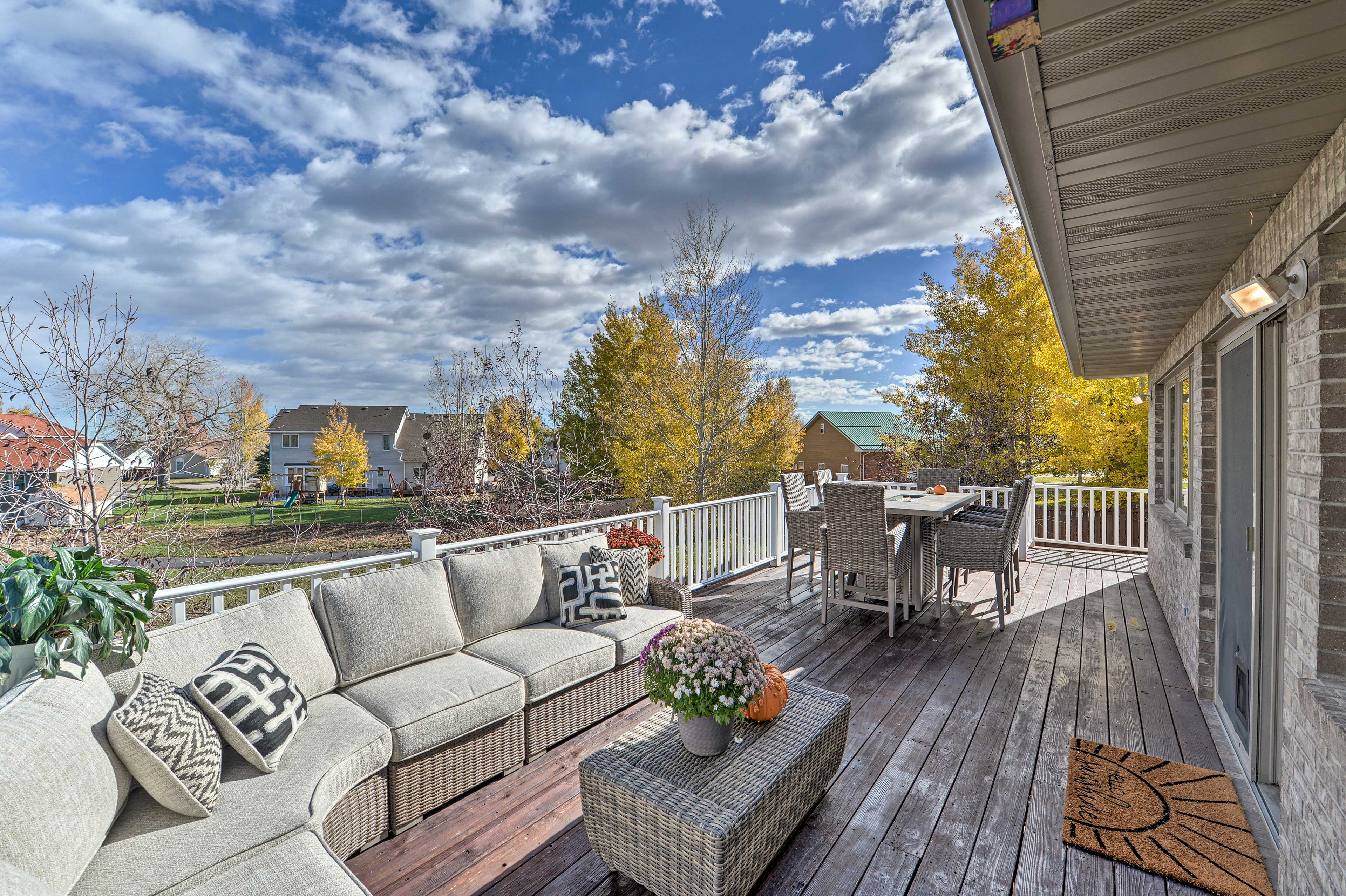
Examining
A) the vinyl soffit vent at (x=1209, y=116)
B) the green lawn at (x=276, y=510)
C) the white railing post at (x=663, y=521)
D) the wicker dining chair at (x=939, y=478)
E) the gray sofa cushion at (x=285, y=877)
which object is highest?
the vinyl soffit vent at (x=1209, y=116)

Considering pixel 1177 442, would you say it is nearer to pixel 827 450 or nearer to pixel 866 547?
pixel 866 547

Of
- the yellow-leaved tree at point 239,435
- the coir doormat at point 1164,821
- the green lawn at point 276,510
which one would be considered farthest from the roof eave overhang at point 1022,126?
the green lawn at point 276,510

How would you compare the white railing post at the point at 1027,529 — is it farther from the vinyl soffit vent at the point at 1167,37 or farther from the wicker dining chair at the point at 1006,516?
the vinyl soffit vent at the point at 1167,37

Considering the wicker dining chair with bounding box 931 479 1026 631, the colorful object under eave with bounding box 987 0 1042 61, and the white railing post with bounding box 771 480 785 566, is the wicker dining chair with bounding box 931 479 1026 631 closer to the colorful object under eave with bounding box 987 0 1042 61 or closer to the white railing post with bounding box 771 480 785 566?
the white railing post with bounding box 771 480 785 566

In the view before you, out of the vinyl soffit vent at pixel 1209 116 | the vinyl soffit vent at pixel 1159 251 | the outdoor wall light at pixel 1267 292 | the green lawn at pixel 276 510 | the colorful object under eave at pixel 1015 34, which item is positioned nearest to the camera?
the colorful object under eave at pixel 1015 34

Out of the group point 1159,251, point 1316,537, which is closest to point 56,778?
point 1316,537

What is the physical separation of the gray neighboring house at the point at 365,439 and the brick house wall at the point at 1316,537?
3421cm

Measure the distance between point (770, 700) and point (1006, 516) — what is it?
3.41 m

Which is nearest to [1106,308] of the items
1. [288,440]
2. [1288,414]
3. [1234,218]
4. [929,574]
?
[1234,218]

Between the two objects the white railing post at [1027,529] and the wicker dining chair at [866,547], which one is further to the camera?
the white railing post at [1027,529]

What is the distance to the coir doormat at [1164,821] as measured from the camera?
1.90m

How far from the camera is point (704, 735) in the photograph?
191 centimetres

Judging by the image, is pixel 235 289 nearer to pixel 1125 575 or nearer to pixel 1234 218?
pixel 1234 218

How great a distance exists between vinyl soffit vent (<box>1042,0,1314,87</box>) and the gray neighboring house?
3416cm
